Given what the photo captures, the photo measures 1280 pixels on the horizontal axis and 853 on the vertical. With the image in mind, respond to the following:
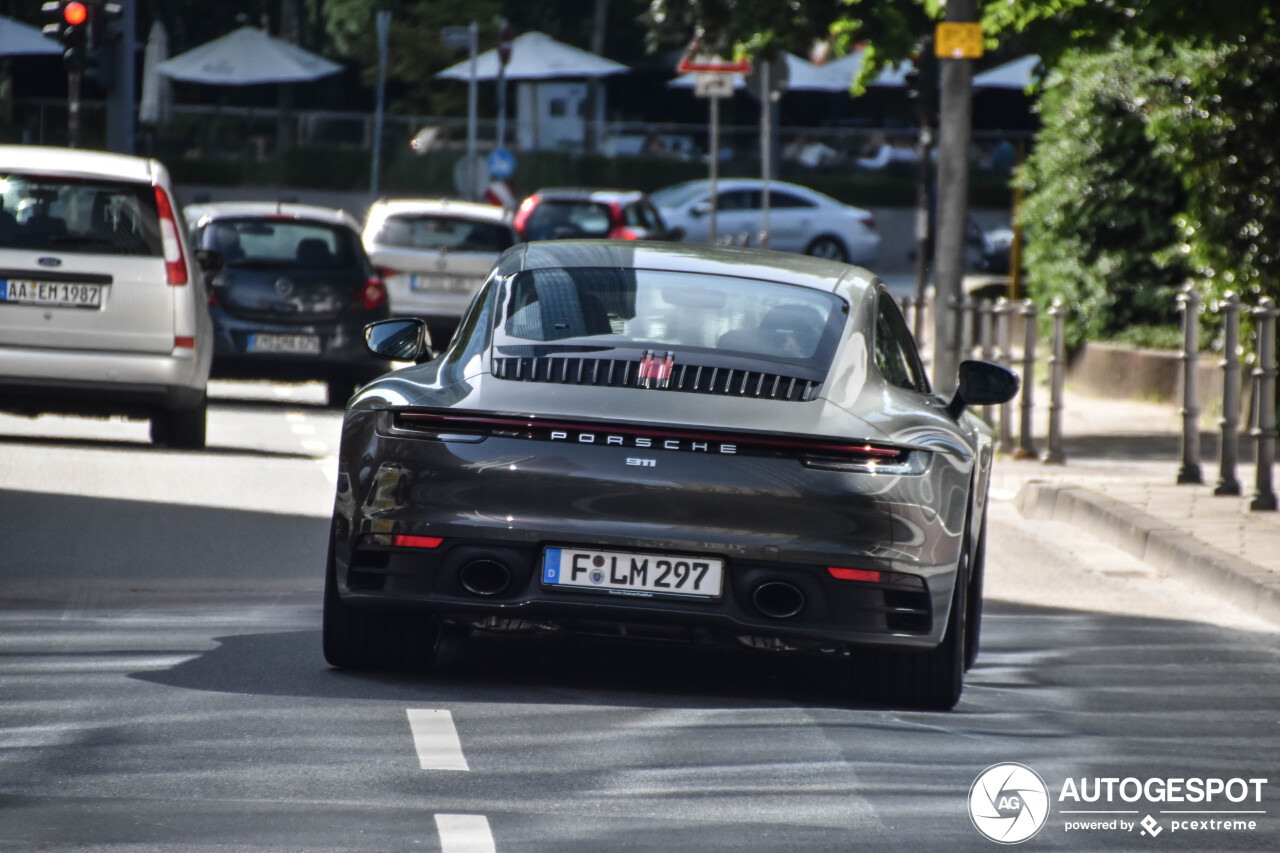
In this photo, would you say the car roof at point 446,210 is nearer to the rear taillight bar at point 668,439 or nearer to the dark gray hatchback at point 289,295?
the dark gray hatchback at point 289,295

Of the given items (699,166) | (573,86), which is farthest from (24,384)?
(573,86)

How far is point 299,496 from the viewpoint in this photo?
1239 cm

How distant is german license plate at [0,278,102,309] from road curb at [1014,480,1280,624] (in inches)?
222

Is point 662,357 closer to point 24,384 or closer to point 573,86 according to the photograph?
point 24,384

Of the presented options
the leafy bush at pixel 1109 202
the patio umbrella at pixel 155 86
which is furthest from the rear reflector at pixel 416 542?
the patio umbrella at pixel 155 86

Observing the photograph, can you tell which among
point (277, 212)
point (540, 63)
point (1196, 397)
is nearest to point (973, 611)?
point (1196, 397)

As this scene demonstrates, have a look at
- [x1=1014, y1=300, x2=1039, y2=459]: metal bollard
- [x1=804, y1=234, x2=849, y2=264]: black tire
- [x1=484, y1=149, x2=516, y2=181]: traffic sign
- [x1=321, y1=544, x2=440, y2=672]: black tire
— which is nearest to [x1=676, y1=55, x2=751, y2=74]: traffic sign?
[x1=1014, y1=300, x2=1039, y2=459]: metal bollard

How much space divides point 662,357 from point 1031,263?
16109 millimetres

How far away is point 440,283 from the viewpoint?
2253 cm

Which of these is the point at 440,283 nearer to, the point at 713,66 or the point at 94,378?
the point at 713,66

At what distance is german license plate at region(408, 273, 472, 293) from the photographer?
2248 cm

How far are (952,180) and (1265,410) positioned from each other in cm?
520

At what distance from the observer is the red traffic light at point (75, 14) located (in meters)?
25.2

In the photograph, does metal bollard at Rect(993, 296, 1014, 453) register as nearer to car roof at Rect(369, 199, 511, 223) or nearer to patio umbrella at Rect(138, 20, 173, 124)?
car roof at Rect(369, 199, 511, 223)
